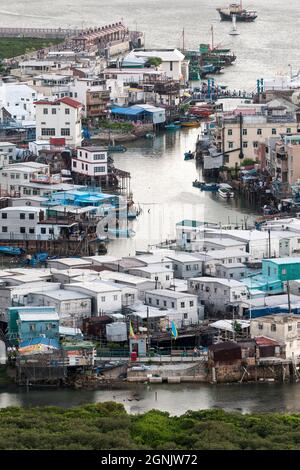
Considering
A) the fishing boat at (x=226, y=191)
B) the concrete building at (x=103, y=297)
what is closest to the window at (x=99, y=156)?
the fishing boat at (x=226, y=191)

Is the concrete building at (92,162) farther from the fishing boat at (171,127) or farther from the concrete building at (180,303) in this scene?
the concrete building at (180,303)

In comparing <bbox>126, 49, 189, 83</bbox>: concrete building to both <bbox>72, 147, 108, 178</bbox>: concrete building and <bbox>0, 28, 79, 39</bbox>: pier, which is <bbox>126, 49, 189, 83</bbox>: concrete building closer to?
<bbox>0, 28, 79, 39</bbox>: pier

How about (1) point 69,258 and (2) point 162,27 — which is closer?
(1) point 69,258

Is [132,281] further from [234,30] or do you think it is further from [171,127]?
[234,30]

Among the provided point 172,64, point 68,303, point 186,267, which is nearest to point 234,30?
point 172,64

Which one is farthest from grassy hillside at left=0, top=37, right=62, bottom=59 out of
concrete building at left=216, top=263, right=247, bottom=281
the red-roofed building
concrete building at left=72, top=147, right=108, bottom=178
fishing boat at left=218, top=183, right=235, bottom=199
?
concrete building at left=216, top=263, right=247, bottom=281
